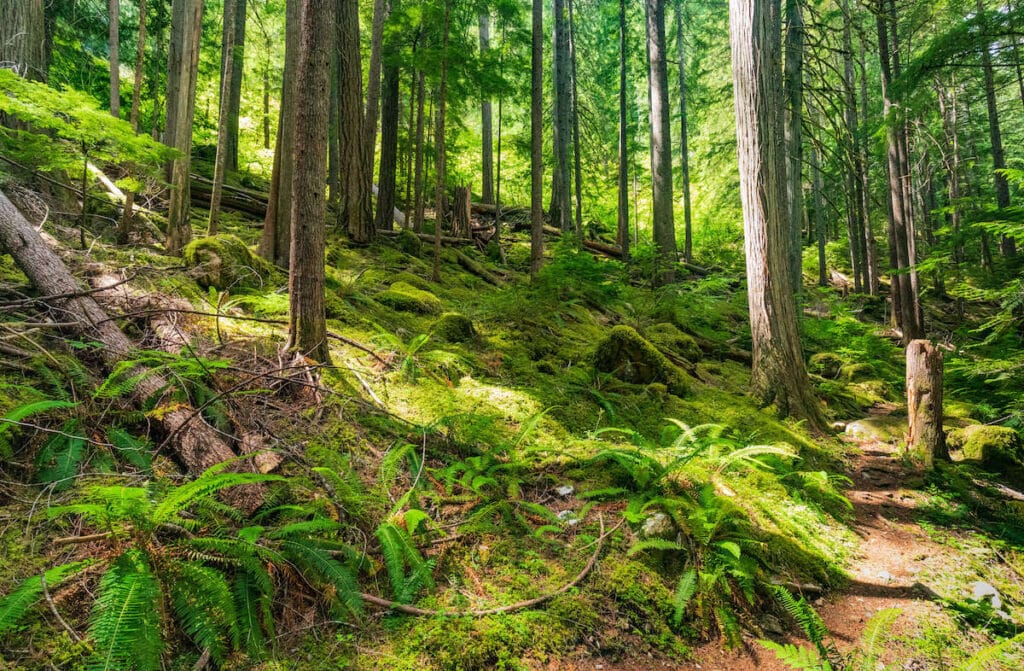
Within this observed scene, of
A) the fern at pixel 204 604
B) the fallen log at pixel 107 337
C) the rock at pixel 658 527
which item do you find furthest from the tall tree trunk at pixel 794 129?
the fern at pixel 204 604

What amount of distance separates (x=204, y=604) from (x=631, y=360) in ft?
17.9

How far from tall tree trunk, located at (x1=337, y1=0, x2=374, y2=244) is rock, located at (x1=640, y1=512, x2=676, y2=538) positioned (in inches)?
314

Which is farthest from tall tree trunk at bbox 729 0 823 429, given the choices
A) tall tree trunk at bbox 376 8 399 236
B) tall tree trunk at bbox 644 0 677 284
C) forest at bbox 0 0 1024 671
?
tall tree trunk at bbox 376 8 399 236

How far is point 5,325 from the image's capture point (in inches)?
119

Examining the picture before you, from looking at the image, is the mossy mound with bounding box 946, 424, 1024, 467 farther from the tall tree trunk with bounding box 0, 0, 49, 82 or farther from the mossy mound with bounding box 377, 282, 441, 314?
the tall tree trunk with bounding box 0, 0, 49, 82

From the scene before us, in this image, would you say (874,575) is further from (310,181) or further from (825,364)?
(825,364)

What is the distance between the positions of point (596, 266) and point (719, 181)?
14.9m

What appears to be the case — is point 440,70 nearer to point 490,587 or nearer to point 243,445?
point 243,445

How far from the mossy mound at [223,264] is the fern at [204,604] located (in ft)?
13.3

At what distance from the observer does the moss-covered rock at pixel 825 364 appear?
9.68 metres

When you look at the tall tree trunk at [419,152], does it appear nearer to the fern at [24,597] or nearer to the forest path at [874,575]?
the forest path at [874,575]

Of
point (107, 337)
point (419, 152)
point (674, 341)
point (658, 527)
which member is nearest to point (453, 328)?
point (107, 337)

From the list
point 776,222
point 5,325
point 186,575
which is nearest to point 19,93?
point 5,325

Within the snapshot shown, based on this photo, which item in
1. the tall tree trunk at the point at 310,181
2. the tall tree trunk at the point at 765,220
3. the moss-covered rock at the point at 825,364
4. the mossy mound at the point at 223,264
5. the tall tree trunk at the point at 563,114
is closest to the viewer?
the tall tree trunk at the point at 310,181
